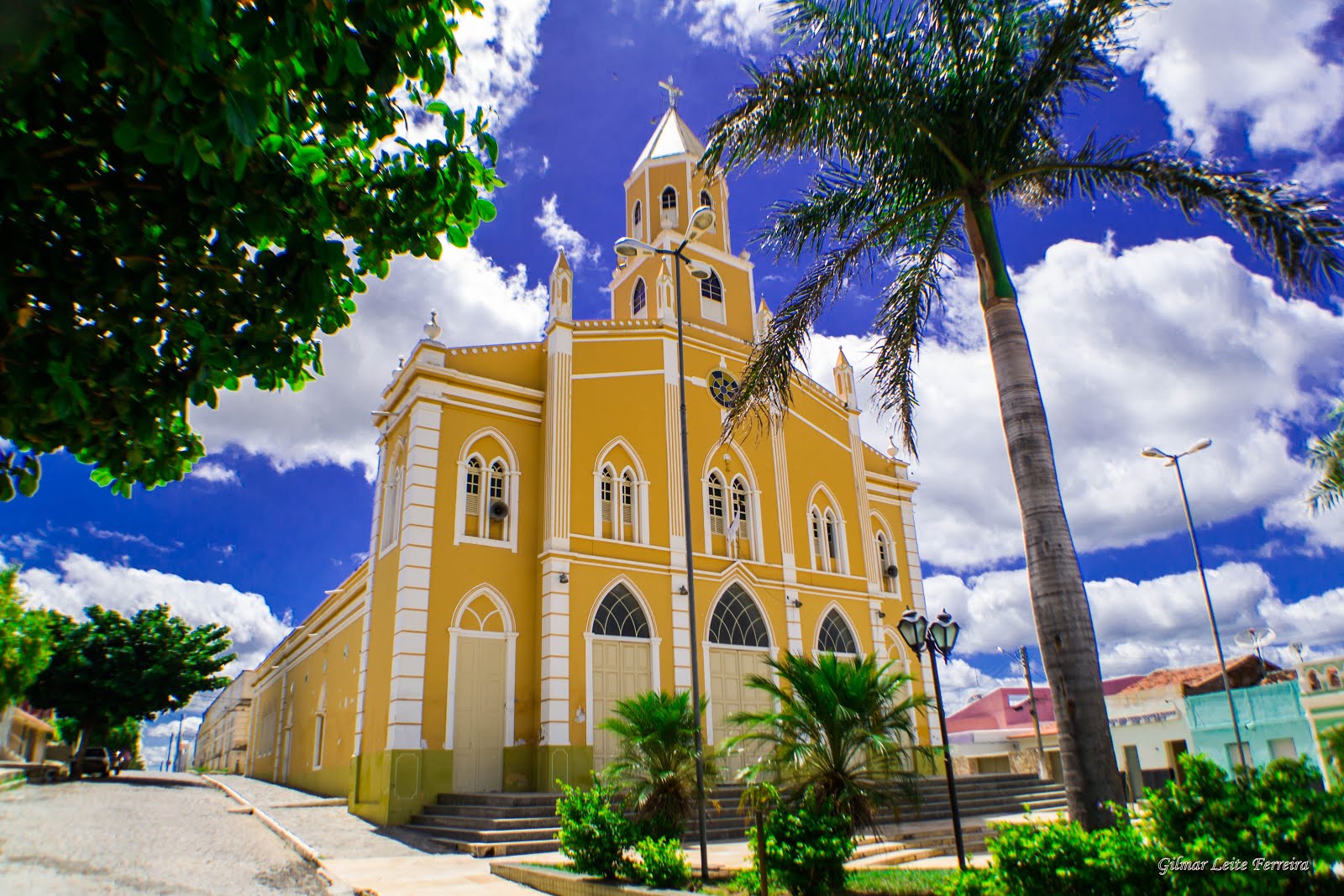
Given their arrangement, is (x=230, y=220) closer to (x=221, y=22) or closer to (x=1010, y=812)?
(x=221, y=22)

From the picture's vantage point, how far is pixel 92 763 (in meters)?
28.8

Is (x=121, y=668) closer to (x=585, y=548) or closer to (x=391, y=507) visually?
(x=391, y=507)

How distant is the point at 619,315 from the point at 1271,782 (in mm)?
21269

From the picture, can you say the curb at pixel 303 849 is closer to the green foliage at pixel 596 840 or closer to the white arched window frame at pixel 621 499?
the green foliage at pixel 596 840

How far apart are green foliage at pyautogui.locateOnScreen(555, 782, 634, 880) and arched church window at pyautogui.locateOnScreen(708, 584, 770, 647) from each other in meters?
10.8

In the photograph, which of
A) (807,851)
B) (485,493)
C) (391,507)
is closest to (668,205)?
(485,493)

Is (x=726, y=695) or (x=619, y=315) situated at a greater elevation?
(x=619, y=315)

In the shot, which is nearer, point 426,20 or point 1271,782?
point 426,20

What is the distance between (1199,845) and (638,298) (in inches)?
822

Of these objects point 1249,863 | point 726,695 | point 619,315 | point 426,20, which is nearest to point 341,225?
point 426,20

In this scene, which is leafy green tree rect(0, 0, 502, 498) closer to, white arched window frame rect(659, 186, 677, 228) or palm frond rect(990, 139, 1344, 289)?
palm frond rect(990, 139, 1344, 289)

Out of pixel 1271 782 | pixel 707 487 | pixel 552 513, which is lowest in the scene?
pixel 1271 782

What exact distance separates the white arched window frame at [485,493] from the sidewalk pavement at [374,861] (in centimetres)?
550

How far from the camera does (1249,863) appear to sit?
4887 mm
